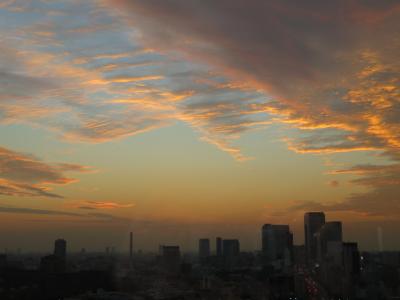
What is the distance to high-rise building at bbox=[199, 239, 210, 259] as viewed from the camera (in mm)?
19844

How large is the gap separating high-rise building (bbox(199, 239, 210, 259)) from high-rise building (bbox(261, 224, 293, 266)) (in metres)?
2.60

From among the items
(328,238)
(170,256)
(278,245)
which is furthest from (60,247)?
(328,238)

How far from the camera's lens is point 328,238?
1684 centimetres

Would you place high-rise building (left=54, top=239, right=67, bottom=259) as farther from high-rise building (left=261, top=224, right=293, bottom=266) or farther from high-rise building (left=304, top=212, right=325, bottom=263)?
high-rise building (left=304, top=212, right=325, bottom=263)

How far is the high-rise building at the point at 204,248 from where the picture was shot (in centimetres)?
1984

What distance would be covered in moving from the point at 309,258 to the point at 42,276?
32.2 feet

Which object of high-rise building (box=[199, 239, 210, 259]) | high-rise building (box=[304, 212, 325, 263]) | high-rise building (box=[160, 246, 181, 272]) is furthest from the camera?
high-rise building (box=[199, 239, 210, 259])

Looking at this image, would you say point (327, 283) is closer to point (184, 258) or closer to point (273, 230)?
point (273, 230)

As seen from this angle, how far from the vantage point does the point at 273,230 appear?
18562mm

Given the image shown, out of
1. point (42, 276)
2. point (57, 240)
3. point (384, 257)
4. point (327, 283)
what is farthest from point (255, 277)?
point (57, 240)

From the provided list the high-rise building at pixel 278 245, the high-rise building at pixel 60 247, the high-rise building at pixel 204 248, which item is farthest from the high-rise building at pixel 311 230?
the high-rise building at pixel 60 247

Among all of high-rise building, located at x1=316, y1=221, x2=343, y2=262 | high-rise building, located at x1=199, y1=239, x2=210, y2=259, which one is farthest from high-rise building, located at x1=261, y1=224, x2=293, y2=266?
high-rise building, located at x1=199, y1=239, x2=210, y2=259

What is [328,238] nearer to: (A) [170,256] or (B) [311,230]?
(B) [311,230]

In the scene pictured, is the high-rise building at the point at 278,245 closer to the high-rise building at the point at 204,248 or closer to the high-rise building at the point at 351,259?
the high-rise building at the point at 204,248
